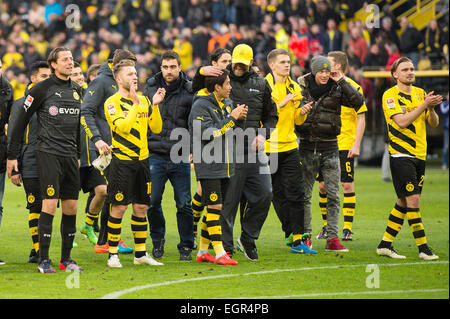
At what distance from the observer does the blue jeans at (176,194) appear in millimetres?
9961

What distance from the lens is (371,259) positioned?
31.7ft

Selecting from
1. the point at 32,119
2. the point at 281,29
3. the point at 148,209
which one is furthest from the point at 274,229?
the point at 281,29

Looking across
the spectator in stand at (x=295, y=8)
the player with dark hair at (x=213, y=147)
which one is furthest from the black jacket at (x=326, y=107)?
the spectator in stand at (x=295, y=8)

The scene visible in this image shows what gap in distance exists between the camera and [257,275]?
8.65 metres

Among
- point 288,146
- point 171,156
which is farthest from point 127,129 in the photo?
point 288,146

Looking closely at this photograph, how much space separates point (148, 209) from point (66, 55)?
7.05ft

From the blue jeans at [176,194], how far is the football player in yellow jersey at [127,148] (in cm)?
77

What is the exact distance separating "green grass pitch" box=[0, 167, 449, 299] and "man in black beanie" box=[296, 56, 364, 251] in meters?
0.66

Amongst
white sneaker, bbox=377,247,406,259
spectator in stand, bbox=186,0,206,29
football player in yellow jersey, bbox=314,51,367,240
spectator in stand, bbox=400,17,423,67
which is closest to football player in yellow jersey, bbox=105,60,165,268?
white sneaker, bbox=377,247,406,259

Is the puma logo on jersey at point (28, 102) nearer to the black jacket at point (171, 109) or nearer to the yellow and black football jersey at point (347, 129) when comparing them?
the black jacket at point (171, 109)

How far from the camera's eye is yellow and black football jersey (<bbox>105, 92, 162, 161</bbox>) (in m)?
8.97

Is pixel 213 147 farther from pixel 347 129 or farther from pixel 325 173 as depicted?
pixel 347 129

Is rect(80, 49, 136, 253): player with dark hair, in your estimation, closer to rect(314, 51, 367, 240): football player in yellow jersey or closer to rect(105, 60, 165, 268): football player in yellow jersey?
rect(105, 60, 165, 268): football player in yellow jersey

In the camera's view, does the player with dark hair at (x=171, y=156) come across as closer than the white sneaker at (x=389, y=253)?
No
